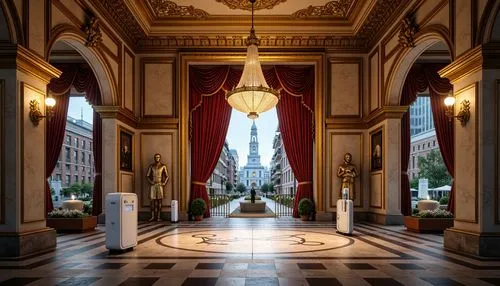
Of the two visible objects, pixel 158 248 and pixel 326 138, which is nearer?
pixel 158 248

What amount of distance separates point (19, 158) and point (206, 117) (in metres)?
7.73

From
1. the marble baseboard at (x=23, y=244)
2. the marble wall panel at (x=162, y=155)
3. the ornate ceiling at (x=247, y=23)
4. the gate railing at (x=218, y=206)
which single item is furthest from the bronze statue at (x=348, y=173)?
the marble baseboard at (x=23, y=244)

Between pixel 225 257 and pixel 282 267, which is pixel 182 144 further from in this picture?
pixel 282 267

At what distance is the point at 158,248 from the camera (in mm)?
7293

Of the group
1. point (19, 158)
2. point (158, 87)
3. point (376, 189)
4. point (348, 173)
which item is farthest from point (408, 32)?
point (19, 158)

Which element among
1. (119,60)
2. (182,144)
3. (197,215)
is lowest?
(197,215)

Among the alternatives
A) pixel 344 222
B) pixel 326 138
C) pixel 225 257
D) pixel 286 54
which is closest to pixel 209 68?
pixel 286 54

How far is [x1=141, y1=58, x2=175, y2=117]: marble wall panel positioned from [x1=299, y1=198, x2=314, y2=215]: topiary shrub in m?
4.96

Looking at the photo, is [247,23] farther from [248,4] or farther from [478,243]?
[478,243]

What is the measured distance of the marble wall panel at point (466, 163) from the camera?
6.68m

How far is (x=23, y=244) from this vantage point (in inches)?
252

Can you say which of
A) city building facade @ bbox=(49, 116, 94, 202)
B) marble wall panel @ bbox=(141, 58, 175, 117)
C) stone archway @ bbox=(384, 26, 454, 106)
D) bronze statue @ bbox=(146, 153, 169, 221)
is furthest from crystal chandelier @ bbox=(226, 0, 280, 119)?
city building facade @ bbox=(49, 116, 94, 202)

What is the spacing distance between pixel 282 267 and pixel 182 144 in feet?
26.9

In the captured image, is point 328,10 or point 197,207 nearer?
point 328,10
